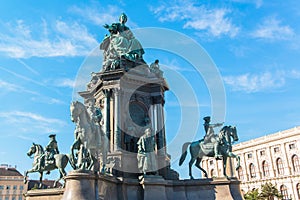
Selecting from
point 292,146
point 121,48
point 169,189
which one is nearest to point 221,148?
point 169,189

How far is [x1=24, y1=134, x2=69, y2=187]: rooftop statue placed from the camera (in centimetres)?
1767

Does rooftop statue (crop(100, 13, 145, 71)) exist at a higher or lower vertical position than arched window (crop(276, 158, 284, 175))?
higher

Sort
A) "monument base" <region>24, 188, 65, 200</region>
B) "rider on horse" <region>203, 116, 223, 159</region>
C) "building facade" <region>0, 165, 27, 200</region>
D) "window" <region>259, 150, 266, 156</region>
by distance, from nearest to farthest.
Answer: "monument base" <region>24, 188, 65, 200</region>, "rider on horse" <region>203, 116, 223, 159</region>, "window" <region>259, 150, 266, 156</region>, "building facade" <region>0, 165, 27, 200</region>

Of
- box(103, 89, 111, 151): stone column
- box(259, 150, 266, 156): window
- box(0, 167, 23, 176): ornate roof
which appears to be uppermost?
box(259, 150, 266, 156): window

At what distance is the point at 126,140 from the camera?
1934 cm

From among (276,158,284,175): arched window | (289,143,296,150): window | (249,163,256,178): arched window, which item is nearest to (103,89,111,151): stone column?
(289,143,296,150): window

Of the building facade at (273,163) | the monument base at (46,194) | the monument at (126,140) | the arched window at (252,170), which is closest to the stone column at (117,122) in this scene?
the monument at (126,140)

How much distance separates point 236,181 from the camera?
1811cm

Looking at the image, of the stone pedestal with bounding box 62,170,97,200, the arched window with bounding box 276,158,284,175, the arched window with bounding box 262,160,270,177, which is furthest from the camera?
the arched window with bounding box 262,160,270,177

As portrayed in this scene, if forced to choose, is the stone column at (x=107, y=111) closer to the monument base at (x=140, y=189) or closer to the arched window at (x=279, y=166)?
the monument base at (x=140, y=189)

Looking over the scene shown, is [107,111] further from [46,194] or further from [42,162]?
[46,194]

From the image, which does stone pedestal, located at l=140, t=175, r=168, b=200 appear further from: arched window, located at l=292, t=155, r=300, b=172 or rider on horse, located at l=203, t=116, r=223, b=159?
arched window, located at l=292, t=155, r=300, b=172

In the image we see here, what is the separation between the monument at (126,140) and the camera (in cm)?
1495

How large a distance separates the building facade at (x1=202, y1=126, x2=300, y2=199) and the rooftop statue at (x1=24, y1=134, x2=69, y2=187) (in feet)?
181
